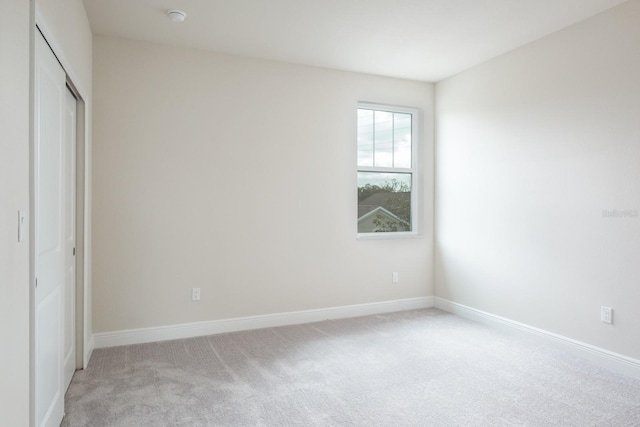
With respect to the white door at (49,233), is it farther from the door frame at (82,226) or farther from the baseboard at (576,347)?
the baseboard at (576,347)

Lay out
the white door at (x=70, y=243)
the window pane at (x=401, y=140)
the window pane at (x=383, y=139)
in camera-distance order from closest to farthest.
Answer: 1. the white door at (x=70, y=243)
2. the window pane at (x=383, y=139)
3. the window pane at (x=401, y=140)

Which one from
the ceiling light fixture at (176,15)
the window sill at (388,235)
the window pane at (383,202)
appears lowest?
the window sill at (388,235)

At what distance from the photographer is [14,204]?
1516 mm

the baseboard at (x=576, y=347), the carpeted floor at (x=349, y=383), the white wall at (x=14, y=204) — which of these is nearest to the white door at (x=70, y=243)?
the carpeted floor at (x=349, y=383)

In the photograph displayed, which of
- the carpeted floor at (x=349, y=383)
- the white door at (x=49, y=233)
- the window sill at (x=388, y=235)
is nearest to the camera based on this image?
the white door at (x=49, y=233)

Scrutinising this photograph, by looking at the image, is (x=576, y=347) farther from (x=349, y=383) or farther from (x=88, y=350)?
(x=88, y=350)

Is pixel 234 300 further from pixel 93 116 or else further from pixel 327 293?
pixel 93 116

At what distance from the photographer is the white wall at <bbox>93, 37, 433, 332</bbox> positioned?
3613mm

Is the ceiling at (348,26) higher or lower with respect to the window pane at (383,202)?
higher

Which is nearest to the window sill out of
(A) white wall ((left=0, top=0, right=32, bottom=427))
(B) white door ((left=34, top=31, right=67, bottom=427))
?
(B) white door ((left=34, top=31, right=67, bottom=427))

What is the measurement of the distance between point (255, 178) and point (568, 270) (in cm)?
292

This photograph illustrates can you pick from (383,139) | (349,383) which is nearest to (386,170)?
(383,139)

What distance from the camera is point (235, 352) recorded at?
346cm

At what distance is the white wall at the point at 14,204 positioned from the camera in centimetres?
139
